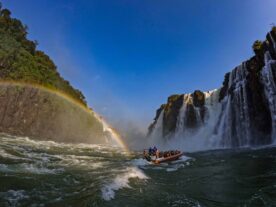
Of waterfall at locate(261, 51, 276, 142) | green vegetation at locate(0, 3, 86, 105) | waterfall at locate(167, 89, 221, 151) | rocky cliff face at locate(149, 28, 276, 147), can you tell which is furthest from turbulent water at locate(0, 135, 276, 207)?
green vegetation at locate(0, 3, 86, 105)

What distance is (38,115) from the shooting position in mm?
62125

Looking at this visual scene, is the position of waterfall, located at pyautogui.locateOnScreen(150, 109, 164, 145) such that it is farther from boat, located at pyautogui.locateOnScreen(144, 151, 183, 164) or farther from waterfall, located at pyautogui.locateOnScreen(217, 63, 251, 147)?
boat, located at pyautogui.locateOnScreen(144, 151, 183, 164)

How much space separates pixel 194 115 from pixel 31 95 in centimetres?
3571

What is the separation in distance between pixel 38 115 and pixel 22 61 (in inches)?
672

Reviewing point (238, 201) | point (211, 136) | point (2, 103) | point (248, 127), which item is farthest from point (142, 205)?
point (2, 103)

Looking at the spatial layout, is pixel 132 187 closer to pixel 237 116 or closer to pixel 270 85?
pixel 270 85

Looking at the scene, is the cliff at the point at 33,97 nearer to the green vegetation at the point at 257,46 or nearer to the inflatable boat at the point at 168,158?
the inflatable boat at the point at 168,158

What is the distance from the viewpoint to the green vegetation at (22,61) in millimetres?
65625

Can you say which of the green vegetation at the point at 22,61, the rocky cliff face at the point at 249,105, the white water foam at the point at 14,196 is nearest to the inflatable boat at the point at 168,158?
the rocky cliff face at the point at 249,105

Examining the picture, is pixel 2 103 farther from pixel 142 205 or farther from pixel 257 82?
pixel 142 205

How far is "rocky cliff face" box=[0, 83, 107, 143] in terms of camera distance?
57062mm

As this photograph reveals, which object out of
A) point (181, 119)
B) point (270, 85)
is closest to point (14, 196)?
point (270, 85)

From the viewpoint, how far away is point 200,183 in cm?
1914

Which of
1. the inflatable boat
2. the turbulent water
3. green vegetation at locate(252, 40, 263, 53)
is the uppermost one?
green vegetation at locate(252, 40, 263, 53)
